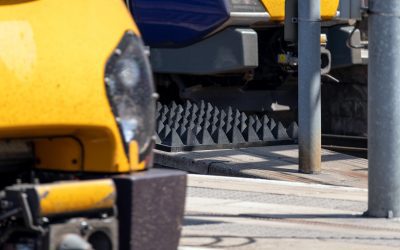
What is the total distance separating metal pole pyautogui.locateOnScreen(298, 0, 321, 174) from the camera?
437 inches

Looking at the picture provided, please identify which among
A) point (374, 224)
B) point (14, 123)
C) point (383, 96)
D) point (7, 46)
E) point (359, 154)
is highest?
point (7, 46)

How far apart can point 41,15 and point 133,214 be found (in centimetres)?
83

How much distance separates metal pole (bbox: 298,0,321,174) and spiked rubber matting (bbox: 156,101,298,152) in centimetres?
142

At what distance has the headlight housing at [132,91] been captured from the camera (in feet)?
14.8

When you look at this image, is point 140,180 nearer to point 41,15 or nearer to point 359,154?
point 41,15

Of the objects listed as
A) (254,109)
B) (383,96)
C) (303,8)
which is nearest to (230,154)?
(303,8)

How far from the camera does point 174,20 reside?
14.0m

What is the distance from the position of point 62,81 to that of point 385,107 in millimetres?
4199

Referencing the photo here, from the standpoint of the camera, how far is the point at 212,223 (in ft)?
25.6

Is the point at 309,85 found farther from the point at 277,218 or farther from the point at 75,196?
the point at 75,196

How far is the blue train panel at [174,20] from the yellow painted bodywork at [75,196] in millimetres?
9249

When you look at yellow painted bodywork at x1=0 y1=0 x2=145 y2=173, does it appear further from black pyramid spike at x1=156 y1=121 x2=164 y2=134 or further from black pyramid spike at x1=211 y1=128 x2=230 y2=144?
black pyramid spike at x1=156 y1=121 x2=164 y2=134

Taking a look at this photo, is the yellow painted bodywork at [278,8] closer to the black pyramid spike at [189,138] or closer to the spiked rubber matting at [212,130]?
the spiked rubber matting at [212,130]

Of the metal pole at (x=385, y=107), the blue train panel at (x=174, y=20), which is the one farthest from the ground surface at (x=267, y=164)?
the metal pole at (x=385, y=107)
